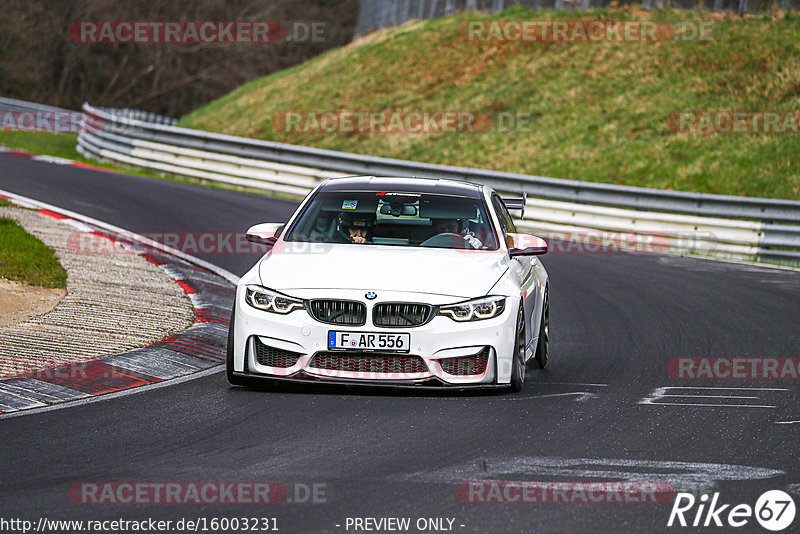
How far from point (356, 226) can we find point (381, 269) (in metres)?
1.11

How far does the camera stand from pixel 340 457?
674 cm

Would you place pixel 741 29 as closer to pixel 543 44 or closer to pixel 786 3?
pixel 786 3

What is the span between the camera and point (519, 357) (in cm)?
881

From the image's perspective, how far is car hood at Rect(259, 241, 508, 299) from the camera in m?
8.48

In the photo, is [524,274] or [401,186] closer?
[524,274]

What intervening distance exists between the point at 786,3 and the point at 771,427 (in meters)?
26.5

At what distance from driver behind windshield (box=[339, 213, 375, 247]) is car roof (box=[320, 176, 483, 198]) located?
1.12 feet

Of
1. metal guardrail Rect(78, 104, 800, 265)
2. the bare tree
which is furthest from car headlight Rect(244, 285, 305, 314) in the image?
the bare tree

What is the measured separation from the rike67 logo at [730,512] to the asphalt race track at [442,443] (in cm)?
6
